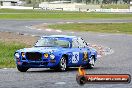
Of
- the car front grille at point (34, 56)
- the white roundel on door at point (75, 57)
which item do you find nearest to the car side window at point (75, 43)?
the white roundel on door at point (75, 57)

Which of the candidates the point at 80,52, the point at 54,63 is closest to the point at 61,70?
the point at 54,63

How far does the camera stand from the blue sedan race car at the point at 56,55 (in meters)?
15.2

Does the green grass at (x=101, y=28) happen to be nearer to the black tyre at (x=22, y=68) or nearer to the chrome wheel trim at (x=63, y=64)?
the chrome wheel trim at (x=63, y=64)

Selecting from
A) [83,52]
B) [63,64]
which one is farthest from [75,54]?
[63,64]

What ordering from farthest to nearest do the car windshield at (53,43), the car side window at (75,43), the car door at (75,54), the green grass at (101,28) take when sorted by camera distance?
the green grass at (101,28)
the car side window at (75,43)
the car windshield at (53,43)
the car door at (75,54)

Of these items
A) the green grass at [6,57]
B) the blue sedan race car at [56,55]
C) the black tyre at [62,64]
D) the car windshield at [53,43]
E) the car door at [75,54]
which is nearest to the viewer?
the blue sedan race car at [56,55]

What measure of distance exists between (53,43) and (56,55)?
1.20 m

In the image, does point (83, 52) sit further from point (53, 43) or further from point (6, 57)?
point (6, 57)

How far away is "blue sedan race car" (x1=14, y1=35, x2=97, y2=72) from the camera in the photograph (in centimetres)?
1524

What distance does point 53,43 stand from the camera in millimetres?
16469

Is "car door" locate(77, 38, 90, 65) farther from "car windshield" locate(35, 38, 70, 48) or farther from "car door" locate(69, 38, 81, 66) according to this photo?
"car windshield" locate(35, 38, 70, 48)

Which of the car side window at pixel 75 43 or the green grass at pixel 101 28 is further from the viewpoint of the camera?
the green grass at pixel 101 28

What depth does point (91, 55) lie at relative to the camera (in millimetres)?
17594

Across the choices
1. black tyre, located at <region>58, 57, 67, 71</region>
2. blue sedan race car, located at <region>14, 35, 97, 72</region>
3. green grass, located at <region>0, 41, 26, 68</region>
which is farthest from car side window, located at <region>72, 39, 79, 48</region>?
green grass, located at <region>0, 41, 26, 68</region>
